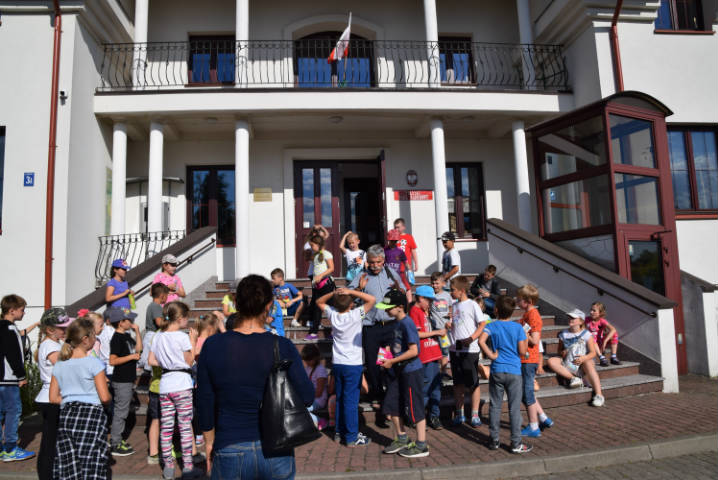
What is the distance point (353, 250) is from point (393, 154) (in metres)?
5.39

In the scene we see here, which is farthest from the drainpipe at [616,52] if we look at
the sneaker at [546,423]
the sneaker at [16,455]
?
the sneaker at [16,455]

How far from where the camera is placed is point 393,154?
12219 mm

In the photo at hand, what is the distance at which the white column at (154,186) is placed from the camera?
10383 mm

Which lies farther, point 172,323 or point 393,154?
point 393,154

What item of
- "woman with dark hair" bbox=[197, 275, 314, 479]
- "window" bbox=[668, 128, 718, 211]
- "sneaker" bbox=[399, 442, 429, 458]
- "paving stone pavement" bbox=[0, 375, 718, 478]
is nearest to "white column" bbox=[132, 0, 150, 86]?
"paving stone pavement" bbox=[0, 375, 718, 478]

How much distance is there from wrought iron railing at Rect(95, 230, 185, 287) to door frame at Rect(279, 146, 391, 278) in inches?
104

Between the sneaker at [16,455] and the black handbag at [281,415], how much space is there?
4354mm

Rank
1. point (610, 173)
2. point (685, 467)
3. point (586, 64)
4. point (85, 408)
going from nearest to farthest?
point (85, 408) < point (685, 467) < point (610, 173) < point (586, 64)

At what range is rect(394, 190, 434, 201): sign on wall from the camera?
1212cm

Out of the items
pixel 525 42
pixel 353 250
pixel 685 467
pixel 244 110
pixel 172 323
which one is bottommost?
pixel 685 467

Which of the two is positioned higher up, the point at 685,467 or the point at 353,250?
the point at 353,250

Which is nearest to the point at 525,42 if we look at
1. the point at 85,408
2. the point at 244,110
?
the point at 244,110

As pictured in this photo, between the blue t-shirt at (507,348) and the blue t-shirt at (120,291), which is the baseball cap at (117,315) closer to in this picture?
the blue t-shirt at (120,291)

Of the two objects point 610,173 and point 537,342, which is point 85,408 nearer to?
point 537,342
